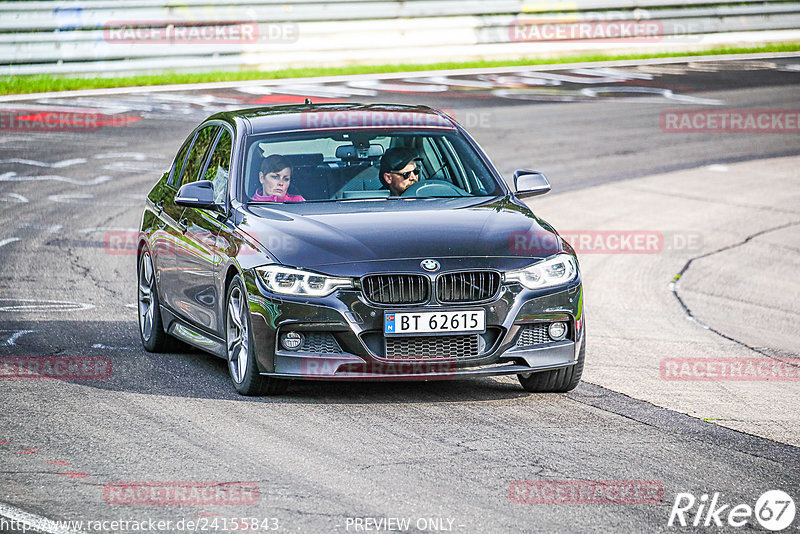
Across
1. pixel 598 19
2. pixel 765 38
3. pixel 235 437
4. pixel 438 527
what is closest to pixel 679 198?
pixel 235 437

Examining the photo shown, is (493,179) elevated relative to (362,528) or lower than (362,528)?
elevated

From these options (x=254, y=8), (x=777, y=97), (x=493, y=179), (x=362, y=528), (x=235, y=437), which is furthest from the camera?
(x=254, y=8)

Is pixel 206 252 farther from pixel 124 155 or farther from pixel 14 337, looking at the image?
pixel 124 155

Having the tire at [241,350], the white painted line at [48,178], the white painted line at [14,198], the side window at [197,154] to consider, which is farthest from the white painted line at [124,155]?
the tire at [241,350]

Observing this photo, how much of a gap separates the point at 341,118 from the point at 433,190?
3.01 ft

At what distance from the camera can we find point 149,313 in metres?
10.5

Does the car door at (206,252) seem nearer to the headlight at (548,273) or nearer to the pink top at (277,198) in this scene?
the pink top at (277,198)

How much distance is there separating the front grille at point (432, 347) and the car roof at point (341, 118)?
2130 mm

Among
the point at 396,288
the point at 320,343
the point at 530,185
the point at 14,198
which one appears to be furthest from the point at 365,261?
the point at 14,198

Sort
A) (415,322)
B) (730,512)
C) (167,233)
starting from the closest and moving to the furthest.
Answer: (730,512), (415,322), (167,233)

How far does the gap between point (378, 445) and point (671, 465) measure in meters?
1.49

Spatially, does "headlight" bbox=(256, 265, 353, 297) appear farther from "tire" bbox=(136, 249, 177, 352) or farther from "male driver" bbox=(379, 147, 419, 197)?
"tire" bbox=(136, 249, 177, 352)

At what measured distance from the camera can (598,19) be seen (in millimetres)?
35125

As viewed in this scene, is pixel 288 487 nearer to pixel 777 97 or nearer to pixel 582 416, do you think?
pixel 582 416
